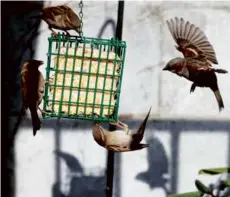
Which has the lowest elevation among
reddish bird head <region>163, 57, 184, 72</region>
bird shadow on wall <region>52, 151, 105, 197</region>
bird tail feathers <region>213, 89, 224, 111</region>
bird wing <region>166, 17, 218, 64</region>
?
bird shadow on wall <region>52, 151, 105, 197</region>

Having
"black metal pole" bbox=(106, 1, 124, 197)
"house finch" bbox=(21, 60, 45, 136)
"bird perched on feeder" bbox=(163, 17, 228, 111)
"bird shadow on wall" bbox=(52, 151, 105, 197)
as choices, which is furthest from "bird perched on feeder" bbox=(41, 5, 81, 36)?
"bird shadow on wall" bbox=(52, 151, 105, 197)

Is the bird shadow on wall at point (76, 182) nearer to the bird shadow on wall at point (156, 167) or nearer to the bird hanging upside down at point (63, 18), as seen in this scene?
the bird shadow on wall at point (156, 167)

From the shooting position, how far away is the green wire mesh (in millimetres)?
2709

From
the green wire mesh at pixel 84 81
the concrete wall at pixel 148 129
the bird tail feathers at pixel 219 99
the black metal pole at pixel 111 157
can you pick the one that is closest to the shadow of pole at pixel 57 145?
the concrete wall at pixel 148 129

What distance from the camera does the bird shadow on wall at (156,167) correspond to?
333 centimetres

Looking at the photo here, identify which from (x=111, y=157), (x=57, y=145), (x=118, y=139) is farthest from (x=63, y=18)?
(x=57, y=145)

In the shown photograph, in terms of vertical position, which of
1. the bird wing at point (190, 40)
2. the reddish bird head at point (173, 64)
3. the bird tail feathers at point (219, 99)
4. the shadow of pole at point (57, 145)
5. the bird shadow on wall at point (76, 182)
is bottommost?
the bird shadow on wall at point (76, 182)

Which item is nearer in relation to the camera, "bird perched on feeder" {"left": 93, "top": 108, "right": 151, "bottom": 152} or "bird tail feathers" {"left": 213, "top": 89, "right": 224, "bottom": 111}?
"bird perched on feeder" {"left": 93, "top": 108, "right": 151, "bottom": 152}

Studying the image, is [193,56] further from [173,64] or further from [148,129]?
[148,129]

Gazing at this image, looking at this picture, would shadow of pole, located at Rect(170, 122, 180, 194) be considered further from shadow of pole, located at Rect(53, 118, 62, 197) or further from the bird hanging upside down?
the bird hanging upside down

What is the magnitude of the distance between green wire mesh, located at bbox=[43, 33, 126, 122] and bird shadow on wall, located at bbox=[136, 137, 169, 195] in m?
0.61

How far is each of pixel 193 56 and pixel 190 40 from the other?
0.06 m

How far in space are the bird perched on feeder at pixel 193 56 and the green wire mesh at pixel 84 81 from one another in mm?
272

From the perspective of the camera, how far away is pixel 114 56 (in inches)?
107
